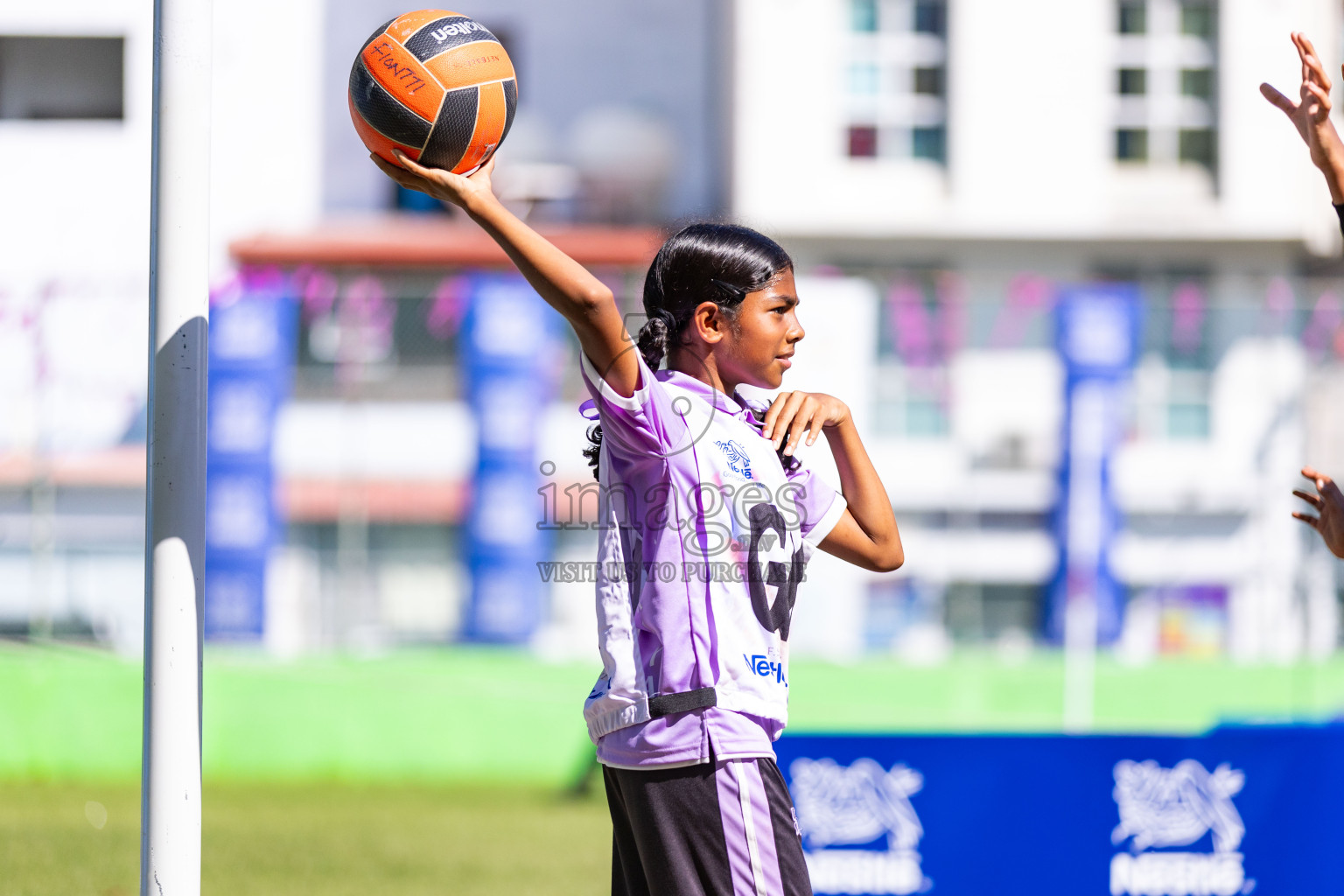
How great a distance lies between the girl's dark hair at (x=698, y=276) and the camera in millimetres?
2344

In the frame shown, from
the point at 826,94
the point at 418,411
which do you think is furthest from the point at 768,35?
the point at 418,411

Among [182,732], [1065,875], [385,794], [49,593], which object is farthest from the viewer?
[49,593]

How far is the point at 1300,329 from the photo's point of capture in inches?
626

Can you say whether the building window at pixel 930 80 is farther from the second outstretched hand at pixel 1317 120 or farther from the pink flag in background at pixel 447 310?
the second outstretched hand at pixel 1317 120

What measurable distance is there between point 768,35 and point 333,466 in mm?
7983

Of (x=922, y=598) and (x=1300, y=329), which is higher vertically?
(x=1300, y=329)

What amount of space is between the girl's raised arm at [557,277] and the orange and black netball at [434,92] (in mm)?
115

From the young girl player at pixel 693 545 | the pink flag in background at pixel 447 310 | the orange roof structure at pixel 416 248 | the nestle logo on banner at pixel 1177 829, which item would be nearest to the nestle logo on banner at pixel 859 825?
the nestle logo on banner at pixel 1177 829

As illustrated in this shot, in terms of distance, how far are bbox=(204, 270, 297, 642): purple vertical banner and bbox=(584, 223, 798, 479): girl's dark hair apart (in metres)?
10.6

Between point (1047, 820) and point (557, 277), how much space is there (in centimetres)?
321

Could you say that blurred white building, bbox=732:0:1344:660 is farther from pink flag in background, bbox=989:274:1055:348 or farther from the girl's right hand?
the girl's right hand

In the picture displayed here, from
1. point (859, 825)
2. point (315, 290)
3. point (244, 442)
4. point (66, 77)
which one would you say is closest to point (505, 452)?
point (244, 442)

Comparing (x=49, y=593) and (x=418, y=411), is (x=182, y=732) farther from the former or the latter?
(x=418, y=411)

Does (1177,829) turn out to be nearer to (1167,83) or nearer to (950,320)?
(950,320)
